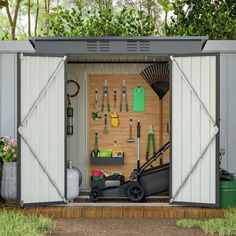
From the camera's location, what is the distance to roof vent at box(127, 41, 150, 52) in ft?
25.1

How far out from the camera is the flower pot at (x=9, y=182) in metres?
7.87

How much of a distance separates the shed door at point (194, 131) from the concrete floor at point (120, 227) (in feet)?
2.02

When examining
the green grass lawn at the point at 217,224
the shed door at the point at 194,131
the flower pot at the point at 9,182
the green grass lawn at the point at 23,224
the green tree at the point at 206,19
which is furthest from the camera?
the green tree at the point at 206,19

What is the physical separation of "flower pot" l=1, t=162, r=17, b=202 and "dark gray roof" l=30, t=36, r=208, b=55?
156 cm

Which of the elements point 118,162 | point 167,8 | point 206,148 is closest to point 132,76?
point 118,162

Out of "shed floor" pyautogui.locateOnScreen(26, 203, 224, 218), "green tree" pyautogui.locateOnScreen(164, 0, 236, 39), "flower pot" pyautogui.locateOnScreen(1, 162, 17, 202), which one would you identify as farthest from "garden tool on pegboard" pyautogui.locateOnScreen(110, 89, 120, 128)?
Result: "green tree" pyautogui.locateOnScreen(164, 0, 236, 39)

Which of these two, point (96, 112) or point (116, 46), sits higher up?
point (116, 46)

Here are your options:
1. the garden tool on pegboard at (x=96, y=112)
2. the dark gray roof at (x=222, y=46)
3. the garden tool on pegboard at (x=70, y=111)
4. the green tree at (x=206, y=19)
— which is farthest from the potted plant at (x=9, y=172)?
the green tree at (x=206, y=19)

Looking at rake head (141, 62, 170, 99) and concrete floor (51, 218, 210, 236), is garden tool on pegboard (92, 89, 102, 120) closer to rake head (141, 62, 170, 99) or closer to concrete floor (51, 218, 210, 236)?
rake head (141, 62, 170, 99)

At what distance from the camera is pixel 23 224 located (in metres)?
6.46

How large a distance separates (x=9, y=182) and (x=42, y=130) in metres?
0.87

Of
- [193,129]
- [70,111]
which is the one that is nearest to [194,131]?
[193,129]

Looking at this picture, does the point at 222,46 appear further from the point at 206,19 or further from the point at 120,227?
the point at 120,227

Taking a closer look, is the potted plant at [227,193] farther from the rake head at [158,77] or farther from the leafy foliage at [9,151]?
the leafy foliage at [9,151]
